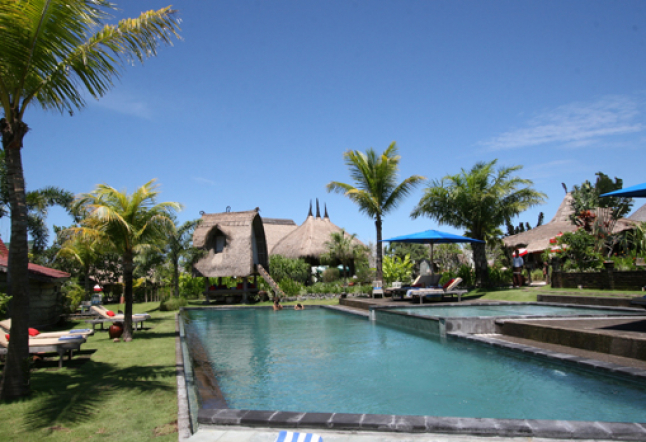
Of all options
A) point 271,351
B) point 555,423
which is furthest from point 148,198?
point 555,423

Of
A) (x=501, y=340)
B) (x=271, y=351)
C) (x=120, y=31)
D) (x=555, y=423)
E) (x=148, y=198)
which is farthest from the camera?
(x=148, y=198)

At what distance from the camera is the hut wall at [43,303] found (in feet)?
39.4

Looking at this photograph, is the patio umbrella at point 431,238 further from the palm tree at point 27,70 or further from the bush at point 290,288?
the palm tree at point 27,70

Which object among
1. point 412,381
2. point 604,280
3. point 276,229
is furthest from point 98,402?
point 276,229

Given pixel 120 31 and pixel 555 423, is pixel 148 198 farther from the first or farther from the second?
pixel 555 423

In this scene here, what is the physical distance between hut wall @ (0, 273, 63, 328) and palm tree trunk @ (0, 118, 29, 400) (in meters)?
7.03

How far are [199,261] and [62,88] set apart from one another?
1890cm

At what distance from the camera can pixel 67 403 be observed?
4.72 meters

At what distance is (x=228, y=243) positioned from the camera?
24266 millimetres

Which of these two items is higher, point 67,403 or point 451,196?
point 451,196

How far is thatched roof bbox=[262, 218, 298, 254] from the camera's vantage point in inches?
1667

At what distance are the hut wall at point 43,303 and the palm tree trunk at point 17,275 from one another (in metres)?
7.03

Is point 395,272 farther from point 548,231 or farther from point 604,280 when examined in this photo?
point 604,280

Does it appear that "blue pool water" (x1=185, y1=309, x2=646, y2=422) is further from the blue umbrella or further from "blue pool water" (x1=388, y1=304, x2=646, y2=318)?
"blue pool water" (x1=388, y1=304, x2=646, y2=318)
